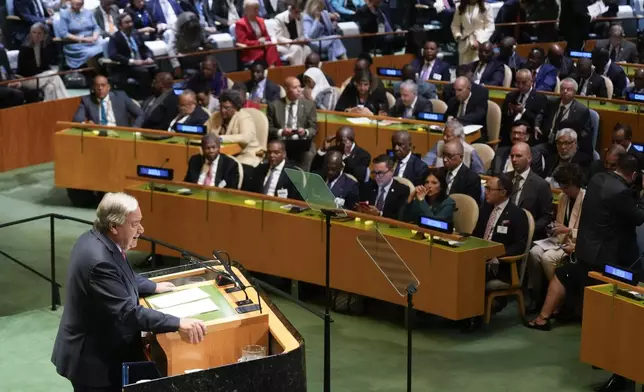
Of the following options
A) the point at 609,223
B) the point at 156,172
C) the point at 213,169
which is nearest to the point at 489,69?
the point at 213,169

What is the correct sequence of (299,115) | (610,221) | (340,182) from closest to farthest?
1. (610,221)
2. (340,182)
3. (299,115)

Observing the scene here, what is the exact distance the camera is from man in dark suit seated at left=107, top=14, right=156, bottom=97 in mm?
12969

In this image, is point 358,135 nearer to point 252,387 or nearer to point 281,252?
point 281,252

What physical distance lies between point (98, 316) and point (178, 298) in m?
0.37

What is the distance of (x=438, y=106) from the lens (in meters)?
11.6

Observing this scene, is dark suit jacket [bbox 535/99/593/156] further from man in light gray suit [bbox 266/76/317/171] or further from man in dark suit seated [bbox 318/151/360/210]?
man in dark suit seated [bbox 318/151/360/210]

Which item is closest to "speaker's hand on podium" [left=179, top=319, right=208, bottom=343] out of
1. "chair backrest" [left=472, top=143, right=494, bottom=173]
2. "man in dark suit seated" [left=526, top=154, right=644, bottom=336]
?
"man in dark suit seated" [left=526, top=154, right=644, bottom=336]

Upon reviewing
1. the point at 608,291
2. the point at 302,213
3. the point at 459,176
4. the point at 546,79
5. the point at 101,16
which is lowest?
the point at 608,291

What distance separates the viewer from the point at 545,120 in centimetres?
1102

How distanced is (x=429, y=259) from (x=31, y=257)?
11.5 ft

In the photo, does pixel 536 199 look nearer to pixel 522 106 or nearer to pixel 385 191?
pixel 385 191

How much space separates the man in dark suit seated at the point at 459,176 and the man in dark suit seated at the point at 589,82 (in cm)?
412

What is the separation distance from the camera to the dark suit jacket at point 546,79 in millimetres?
12961

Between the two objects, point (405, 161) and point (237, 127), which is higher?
point (237, 127)
